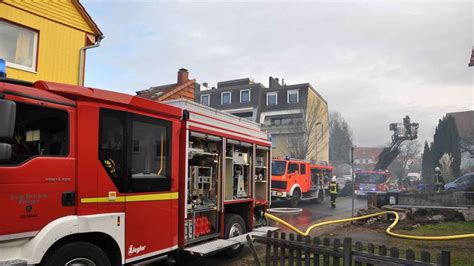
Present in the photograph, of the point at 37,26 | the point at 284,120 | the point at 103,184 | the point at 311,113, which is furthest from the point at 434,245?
the point at 284,120

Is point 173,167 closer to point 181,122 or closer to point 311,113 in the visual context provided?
point 181,122

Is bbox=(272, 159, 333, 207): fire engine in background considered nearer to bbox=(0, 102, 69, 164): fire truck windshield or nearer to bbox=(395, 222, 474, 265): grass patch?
bbox=(395, 222, 474, 265): grass patch

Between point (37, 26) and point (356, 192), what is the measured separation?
962 inches

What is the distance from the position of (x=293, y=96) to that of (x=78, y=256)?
39171 millimetres

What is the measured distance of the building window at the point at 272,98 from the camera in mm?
44062

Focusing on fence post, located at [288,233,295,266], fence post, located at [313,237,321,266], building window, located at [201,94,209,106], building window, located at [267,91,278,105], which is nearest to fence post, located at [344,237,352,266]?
fence post, located at [313,237,321,266]

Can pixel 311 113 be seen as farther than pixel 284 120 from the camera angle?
No

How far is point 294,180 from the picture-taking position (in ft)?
66.4

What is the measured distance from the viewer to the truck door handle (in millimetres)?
4547

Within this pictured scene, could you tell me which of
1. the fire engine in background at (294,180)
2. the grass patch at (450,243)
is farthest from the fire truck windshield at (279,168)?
the grass patch at (450,243)

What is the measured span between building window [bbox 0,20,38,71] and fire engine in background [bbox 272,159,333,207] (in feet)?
40.1

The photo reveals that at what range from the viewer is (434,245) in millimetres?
9156

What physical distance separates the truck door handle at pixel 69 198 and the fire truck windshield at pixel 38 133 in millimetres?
459

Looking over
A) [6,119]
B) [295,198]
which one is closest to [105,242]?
[6,119]
